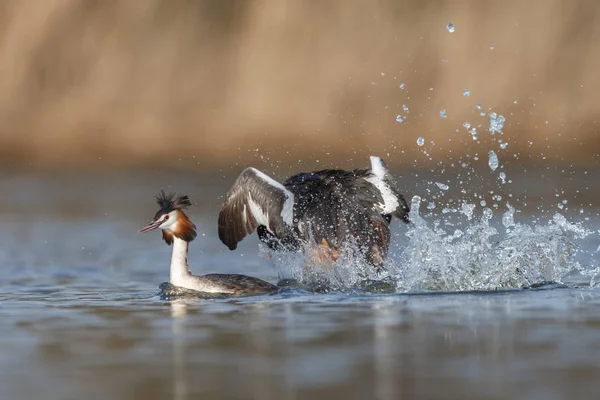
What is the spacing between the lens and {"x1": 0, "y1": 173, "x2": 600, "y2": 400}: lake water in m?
6.86

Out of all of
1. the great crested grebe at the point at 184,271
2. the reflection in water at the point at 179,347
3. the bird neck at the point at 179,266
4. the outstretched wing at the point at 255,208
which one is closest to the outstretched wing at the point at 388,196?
the outstretched wing at the point at 255,208

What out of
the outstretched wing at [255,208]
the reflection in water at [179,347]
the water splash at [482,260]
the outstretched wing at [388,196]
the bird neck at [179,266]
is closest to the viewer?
the reflection in water at [179,347]

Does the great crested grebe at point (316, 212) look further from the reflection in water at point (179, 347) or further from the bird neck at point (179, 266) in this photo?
the reflection in water at point (179, 347)

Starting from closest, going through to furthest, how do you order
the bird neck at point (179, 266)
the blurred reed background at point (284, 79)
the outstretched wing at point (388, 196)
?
the bird neck at point (179, 266)
the outstretched wing at point (388, 196)
the blurred reed background at point (284, 79)

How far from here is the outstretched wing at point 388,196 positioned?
40.4 ft

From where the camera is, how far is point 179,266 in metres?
11.3

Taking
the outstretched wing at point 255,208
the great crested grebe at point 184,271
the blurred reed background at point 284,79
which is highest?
the blurred reed background at point 284,79

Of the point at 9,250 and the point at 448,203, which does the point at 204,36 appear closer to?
the point at 448,203

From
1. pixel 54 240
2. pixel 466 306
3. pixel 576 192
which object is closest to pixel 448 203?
pixel 576 192

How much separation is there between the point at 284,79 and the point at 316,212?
17.4 meters

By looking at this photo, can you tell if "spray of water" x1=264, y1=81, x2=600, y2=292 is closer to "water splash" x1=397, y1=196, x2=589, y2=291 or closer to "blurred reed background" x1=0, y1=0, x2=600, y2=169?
"water splash" x1=397, y1=196, x2=589, y2=291

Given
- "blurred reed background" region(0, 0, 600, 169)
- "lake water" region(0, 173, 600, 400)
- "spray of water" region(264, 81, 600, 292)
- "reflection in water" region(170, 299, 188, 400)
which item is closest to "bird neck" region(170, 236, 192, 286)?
"lake water" region(0, 173, 600, 400)

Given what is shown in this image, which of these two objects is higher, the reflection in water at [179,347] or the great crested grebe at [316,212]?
the great crested grebe at [316,212]

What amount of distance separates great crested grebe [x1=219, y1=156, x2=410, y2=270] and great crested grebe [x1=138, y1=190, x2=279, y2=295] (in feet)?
A: 2.24
